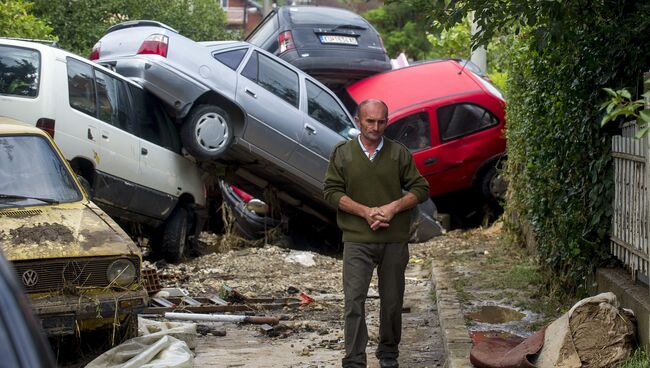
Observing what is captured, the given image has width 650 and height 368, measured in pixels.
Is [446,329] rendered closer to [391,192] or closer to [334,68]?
[391,192]

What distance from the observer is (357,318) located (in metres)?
7.20

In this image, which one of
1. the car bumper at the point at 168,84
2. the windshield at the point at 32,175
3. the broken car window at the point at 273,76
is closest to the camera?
the windshield at the point at 32,175

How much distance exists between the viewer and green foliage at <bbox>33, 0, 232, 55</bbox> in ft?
72.8

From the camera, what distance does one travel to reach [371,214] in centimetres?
723

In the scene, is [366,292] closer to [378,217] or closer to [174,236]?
[378,217]

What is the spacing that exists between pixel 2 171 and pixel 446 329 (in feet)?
11.5

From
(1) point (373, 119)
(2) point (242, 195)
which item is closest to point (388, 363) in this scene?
(1) point (373, 119)

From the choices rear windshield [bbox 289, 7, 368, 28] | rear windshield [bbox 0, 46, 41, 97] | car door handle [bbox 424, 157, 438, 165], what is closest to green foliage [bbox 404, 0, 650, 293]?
rear windshield [bbox 0, 46, 41, 97]

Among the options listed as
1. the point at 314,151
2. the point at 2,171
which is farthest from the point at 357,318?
the point at 314,151

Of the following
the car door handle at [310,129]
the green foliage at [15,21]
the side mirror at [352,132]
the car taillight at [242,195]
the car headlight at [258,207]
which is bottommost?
the car headlight at [258,207]

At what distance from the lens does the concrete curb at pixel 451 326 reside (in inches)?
292

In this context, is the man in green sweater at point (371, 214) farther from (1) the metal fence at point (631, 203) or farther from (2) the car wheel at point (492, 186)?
(2) the car wheel at point (492, 186)

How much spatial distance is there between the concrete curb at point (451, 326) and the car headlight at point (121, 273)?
222 cm

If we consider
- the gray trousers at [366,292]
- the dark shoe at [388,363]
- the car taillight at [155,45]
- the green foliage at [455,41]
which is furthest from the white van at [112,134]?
the green foliage at [455,41]
